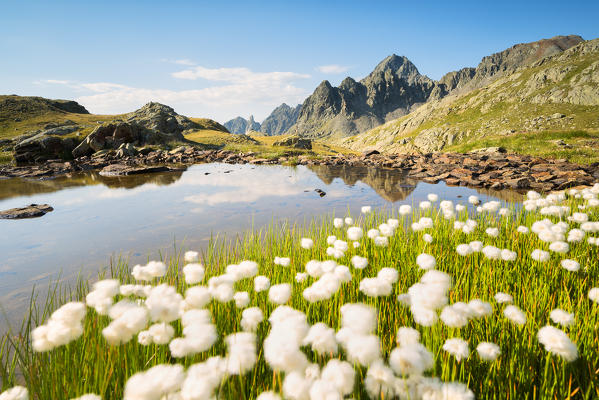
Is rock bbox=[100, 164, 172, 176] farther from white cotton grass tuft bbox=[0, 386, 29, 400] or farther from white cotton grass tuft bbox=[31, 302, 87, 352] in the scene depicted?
white cotton grass tuft bbox=[0, 386, 29, 400]

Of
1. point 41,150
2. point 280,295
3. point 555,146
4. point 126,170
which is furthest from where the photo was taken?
point 41,150

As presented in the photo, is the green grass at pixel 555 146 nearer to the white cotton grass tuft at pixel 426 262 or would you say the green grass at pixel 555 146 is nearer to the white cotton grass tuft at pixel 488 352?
the white cotton grass tuft at pixel 426 262

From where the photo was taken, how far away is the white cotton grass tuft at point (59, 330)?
1.53m

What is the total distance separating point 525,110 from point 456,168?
2949 inches

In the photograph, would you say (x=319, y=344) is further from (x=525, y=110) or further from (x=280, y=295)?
(x=525, y=110)

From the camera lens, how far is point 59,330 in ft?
5.05

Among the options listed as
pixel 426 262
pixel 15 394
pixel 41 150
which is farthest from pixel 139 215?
pixel 41 150

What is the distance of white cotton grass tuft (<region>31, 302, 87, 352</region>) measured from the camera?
1529 mm

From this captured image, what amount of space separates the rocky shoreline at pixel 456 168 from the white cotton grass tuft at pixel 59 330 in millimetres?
14636

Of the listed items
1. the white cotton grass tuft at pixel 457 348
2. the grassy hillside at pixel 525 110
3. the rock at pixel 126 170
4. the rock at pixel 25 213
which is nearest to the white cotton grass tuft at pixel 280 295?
the white cotton grass tuft at pixel 457 348

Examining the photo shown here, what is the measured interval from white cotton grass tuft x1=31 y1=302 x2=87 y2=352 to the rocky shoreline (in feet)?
48.0

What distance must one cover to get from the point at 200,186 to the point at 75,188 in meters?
7.38

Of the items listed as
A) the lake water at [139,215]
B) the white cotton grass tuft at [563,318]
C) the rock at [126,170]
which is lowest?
the lake water at [139,215]

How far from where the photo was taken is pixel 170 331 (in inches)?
71.6
